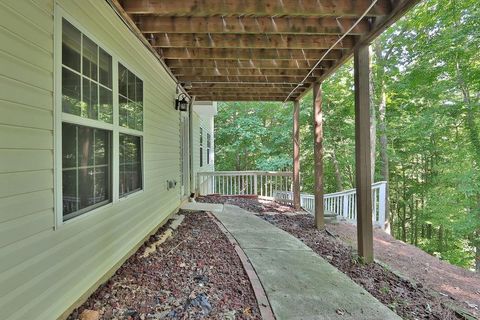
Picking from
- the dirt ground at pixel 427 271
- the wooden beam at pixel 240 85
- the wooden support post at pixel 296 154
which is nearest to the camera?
the dirt ground at pixel 427 271

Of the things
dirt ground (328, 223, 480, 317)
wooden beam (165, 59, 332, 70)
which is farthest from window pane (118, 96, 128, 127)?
dirt ground (328, 223, 480, 317)

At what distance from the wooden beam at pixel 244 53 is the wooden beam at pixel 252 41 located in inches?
16.8

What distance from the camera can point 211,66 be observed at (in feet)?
16.4

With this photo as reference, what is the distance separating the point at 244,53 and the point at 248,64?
42cm

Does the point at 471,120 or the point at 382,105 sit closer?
the point at 471,120

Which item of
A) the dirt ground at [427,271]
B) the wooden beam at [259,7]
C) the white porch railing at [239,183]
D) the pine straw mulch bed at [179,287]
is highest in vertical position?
the wooden beam at [259,7]

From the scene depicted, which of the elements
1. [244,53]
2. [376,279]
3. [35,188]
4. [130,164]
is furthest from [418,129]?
[35,188]

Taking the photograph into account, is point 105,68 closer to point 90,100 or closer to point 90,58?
point 90,58

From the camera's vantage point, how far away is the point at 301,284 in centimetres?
297

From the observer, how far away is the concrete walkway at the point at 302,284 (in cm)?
243

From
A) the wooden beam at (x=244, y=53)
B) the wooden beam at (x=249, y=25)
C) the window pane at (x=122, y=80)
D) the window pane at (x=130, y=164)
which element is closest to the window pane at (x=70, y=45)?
the window pane at (x=122, y=80)

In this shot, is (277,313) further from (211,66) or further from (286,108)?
(286,108)

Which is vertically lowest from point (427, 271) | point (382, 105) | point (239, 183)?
point (427, 271)

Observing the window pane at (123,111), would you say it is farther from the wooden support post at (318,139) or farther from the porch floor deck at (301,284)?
the wooden support post at (318,139)
